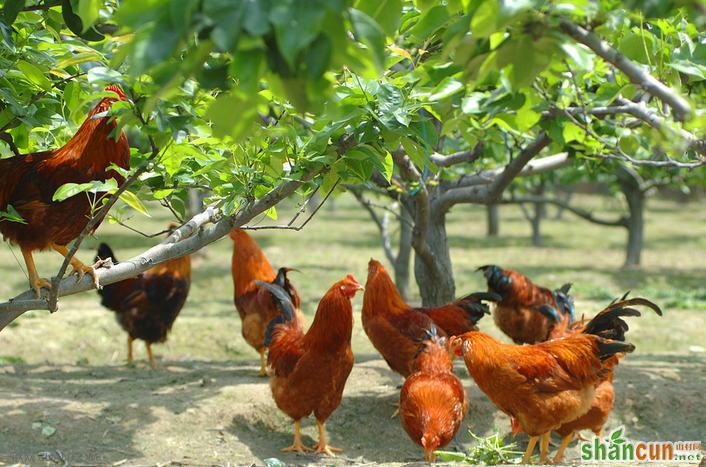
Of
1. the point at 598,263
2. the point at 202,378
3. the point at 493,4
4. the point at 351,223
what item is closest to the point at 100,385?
the point at 202,378

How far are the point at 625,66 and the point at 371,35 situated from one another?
74cm

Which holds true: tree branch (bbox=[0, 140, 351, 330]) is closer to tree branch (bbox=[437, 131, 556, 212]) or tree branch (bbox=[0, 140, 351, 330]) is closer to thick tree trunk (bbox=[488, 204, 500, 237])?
tree branch (bbox=[437, 131, 556, 212])

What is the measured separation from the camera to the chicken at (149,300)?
6.08 metres

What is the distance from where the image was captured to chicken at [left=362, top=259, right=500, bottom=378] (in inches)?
177

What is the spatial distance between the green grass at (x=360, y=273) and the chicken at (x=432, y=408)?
5.94 feet

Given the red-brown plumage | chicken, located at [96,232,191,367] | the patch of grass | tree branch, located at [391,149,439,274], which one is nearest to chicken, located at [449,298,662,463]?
the red-brown plumage

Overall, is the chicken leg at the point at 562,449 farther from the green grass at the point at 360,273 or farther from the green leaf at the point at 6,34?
the green leaf at the point at 6,34

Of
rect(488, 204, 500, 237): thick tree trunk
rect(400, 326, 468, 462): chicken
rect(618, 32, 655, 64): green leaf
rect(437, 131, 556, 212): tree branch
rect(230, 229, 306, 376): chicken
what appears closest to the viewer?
rect(618, 32, 655, 64): green leaf

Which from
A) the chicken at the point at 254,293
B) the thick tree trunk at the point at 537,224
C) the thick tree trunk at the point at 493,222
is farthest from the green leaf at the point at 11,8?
the thick tree trunk at the point at 493,222

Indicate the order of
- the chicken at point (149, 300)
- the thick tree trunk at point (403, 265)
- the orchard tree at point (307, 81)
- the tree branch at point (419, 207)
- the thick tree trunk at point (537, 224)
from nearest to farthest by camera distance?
1. the orchard tree at point (307, 81)
2. the tree branch at point (419, 207)
3. the chicken at point (149, 300)
4. the thick tree trunk at point (403, 265)
5. the thick tree trunk at point (537, 224)

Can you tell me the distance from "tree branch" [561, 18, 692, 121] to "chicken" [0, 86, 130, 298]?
81.9 inches

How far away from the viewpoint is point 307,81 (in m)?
1.12

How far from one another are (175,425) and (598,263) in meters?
13.7

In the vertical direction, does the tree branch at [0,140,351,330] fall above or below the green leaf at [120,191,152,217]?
below
